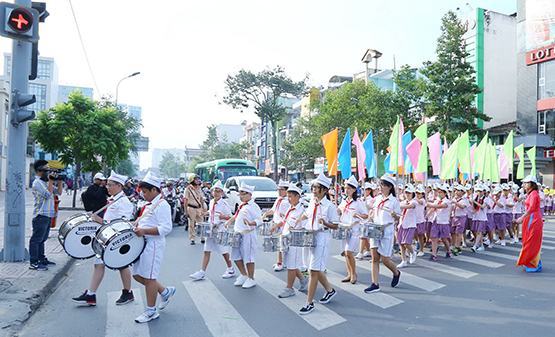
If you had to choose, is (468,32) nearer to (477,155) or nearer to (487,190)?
(477,155)

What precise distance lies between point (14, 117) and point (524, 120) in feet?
112

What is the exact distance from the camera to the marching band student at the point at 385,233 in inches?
301

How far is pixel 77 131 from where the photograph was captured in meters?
21.2

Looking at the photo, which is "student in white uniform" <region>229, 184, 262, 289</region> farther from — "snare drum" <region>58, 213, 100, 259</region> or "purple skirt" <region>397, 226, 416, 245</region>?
"purple skirt" <region>397, 226, 416, 245</region>

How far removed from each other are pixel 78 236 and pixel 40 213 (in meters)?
2.28

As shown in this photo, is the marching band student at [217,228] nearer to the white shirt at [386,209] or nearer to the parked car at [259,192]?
the white shirt at [386,209]

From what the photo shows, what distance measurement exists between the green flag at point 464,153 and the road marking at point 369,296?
8.67 m

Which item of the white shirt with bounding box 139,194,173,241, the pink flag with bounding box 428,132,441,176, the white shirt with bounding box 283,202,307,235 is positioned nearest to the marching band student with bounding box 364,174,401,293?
the white shirt with bounding box 283,202,307,235

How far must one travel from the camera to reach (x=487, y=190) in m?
12.8

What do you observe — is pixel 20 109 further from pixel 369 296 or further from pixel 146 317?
pixel 369 296

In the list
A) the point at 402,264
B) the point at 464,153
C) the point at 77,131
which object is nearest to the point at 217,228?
the point at 402,264

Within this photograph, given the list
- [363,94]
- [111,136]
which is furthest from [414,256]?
[363,94]

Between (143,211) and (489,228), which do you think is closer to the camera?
(143,211)

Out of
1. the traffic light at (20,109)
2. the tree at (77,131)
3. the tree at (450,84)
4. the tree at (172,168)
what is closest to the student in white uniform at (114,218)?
the traffic light at (20,109)
